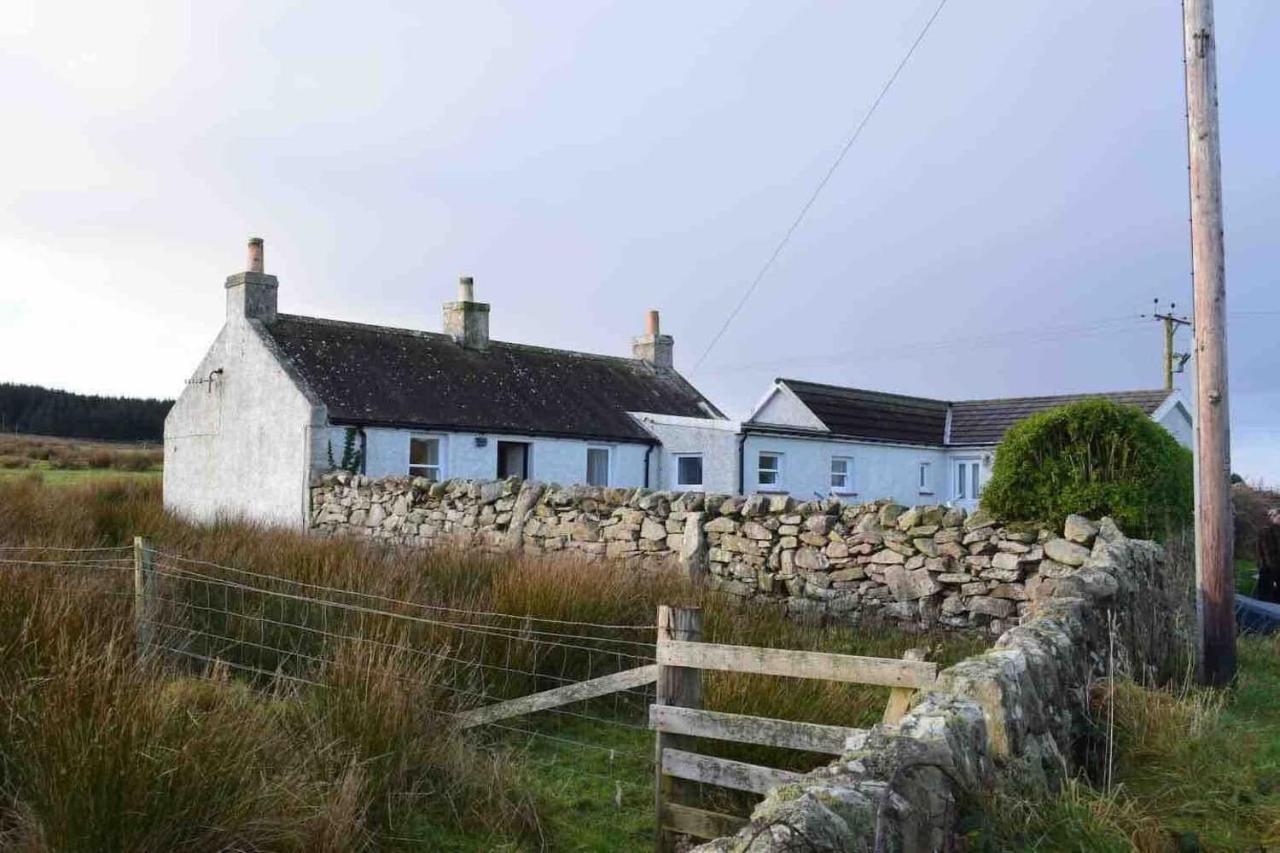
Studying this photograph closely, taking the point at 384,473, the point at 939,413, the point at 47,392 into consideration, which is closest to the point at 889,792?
the point at 384,473

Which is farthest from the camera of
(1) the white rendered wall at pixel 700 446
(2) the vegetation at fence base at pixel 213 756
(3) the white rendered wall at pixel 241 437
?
(1) the white rendered wall at pixel 700 446

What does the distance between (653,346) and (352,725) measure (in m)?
23.5

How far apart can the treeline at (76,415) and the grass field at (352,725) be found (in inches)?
1706

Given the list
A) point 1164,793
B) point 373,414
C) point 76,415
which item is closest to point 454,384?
point 373,414

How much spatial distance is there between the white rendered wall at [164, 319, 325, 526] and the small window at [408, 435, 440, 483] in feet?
7.64

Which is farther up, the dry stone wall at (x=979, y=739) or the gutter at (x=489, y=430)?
the gutter at (x=489, y=430)

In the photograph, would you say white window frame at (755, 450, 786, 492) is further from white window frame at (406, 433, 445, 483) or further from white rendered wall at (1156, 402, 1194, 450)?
white rendered wall at (1156, 402, 1194, 450)

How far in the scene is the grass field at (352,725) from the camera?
3945 millimetres

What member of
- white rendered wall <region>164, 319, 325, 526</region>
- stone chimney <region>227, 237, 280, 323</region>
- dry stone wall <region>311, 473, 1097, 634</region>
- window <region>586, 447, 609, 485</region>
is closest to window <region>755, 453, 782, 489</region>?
window <region>586, 447, 609, 485</region>

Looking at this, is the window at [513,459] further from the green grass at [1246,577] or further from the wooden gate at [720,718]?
the wooden gate at [720,718]

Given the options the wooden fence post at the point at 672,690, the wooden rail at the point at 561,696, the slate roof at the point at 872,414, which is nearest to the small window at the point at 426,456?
the slate roof at the point at 872,414

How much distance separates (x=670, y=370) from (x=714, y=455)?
740 centimetres

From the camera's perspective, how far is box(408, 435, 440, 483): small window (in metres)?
20.3

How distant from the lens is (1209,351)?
8141mm
